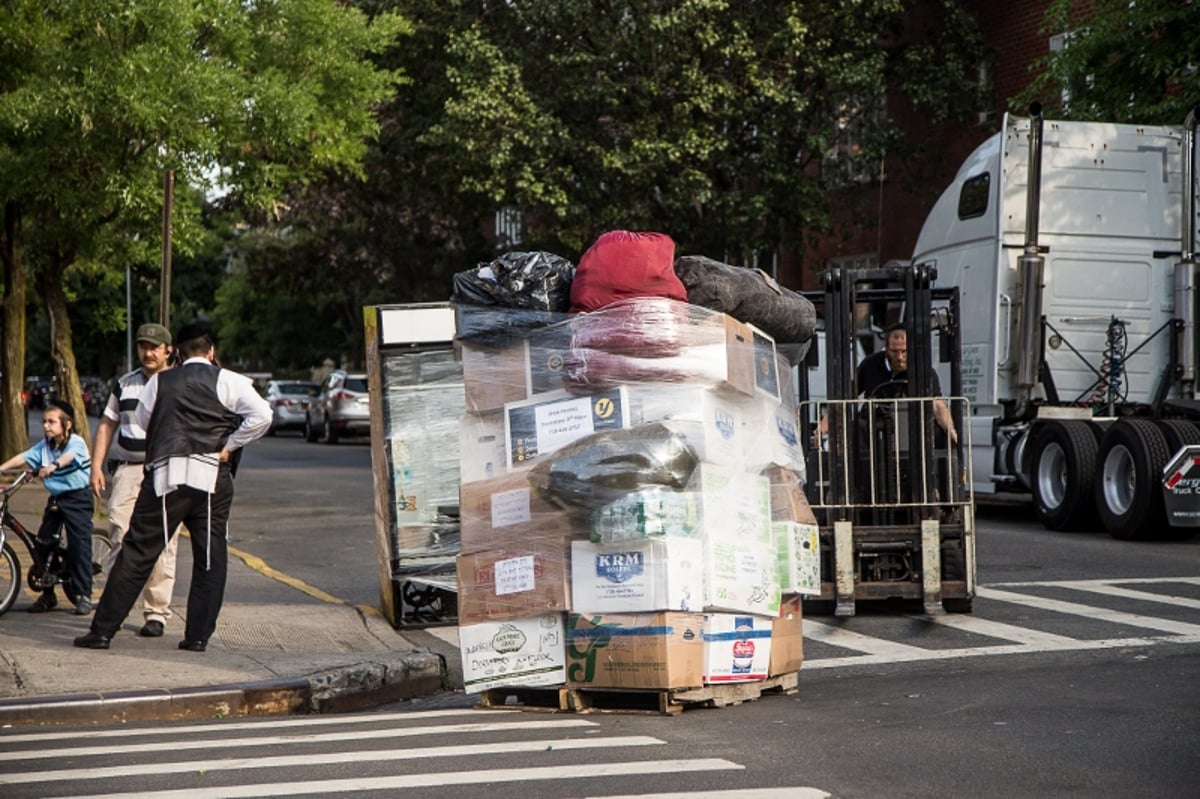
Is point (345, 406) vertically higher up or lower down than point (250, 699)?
higher up

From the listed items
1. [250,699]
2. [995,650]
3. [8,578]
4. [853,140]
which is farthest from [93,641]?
[853,140]

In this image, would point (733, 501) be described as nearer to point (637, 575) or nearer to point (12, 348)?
point (637, 575)

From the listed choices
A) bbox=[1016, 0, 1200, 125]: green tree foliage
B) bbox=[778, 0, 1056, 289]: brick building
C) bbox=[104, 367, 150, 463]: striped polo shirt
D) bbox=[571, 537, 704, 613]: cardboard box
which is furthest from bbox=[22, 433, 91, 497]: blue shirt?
bbox=[778, 0, 1056, 289]: brick building

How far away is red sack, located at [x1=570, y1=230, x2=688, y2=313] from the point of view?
7.89 meters

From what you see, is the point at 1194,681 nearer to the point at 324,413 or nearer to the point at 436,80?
the point at 436,80

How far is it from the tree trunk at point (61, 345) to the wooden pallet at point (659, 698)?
15.3 meters

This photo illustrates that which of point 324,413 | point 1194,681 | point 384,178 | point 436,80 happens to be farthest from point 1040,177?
point 324,413

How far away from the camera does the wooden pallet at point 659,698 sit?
7605 millimetres

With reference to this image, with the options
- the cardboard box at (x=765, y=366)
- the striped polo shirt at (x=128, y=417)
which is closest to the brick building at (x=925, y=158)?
the striped polo shirt at (x=128, y=417)

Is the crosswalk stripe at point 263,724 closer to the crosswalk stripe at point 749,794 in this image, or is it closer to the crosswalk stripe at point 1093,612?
the crosswalk stripe at point 749,794

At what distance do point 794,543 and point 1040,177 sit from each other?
32.2ft

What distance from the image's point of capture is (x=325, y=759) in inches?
259

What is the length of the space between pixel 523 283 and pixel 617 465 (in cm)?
111

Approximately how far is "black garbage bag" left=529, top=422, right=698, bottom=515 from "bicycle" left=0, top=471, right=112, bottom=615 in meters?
4.93
